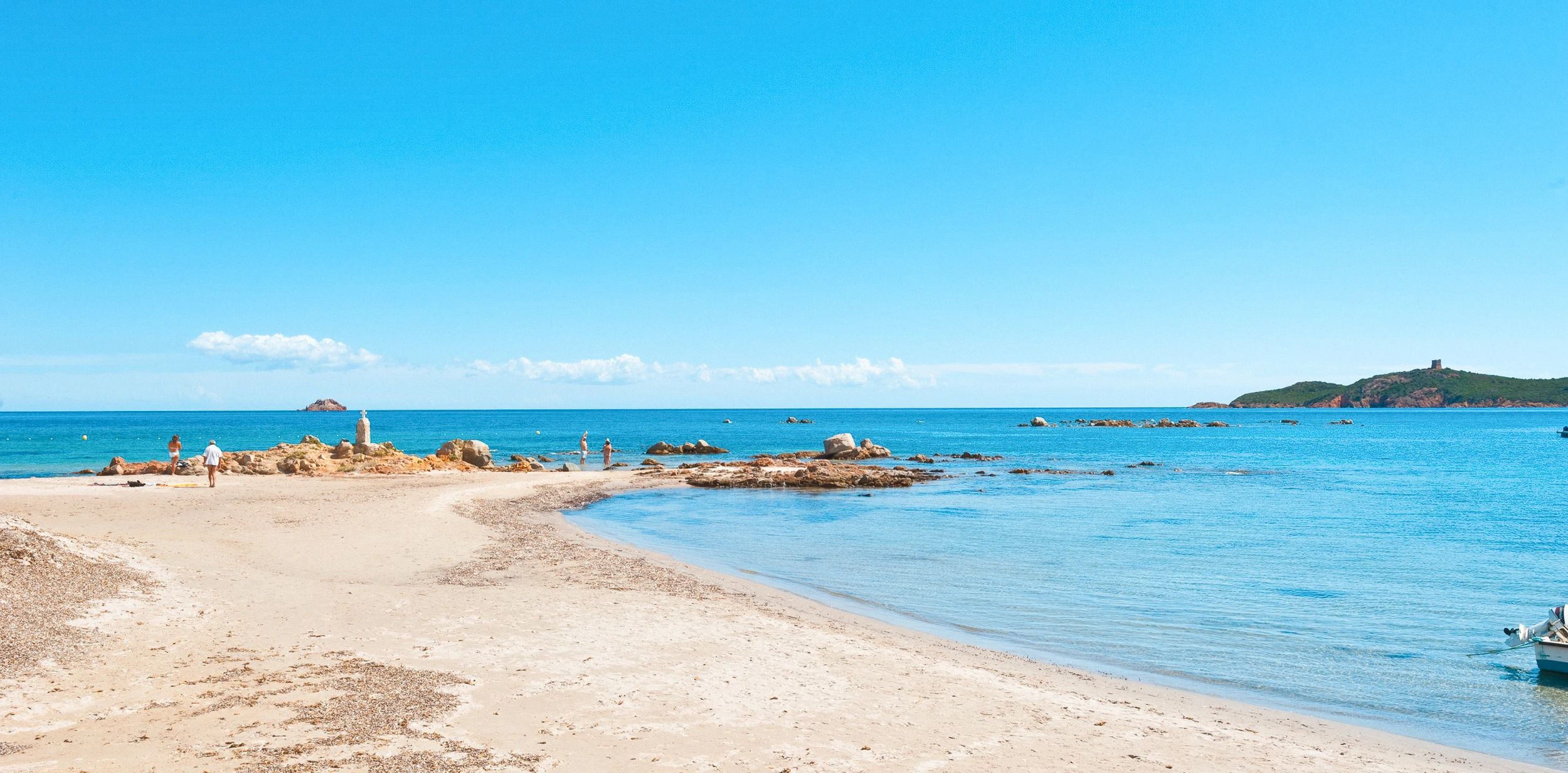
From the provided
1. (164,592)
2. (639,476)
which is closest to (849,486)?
(639,476)

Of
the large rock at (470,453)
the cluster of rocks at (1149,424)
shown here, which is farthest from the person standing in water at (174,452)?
the cluster of rocks at (1149,424)

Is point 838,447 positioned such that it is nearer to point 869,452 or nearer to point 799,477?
point 869,452

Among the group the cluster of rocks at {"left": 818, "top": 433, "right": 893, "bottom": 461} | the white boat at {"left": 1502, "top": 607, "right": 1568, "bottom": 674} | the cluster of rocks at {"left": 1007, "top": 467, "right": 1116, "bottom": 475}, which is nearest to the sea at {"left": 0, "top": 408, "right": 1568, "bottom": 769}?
the white boat at {"left": 1502, "top": 607, "right": 1568, "bottom": 674}

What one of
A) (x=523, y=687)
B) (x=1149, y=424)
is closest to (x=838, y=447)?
(x=523, y=687)

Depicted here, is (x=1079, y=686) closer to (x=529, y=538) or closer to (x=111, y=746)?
(x=111, y=746)

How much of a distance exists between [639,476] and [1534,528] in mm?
35810

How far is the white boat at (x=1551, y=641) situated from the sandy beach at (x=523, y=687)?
3815mm

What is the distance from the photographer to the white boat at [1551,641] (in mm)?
11125

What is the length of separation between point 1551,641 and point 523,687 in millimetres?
12733

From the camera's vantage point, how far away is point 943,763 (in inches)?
289

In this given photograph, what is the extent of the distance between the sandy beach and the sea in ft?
4.97

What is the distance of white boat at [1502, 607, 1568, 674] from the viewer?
36.5ft

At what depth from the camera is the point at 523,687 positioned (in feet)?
29.6

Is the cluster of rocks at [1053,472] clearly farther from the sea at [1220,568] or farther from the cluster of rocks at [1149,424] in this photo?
the cluster of rocks at [1149,424]
